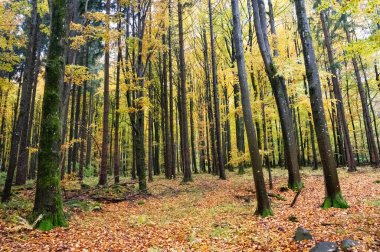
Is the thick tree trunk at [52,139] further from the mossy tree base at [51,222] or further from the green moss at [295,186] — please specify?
the green moss at [295,186]

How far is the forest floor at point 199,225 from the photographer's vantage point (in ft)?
19.1

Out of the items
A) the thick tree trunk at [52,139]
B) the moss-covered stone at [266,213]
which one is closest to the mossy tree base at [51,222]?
the thick tree trunk at [52,139]

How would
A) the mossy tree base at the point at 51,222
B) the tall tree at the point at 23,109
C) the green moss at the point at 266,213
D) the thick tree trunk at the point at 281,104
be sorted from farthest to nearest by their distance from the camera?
the thick tree trunk at the point at 281,104 → the tall tree at the point at 23,109 → the green moss at the point at 266,213 → the mossy tree base at the point at 51,222

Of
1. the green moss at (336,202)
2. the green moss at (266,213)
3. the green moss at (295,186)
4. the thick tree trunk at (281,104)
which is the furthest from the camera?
the green moss at (295,186)

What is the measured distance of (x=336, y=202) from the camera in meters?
8.01

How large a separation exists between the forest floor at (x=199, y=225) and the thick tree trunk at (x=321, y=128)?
49cm

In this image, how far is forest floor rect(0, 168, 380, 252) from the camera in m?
5.82

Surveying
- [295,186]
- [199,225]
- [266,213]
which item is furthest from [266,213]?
[295,186]

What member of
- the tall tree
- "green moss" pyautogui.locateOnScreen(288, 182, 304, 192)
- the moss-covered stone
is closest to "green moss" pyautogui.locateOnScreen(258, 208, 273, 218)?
the moss-covered stone

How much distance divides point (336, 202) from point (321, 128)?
2.29m

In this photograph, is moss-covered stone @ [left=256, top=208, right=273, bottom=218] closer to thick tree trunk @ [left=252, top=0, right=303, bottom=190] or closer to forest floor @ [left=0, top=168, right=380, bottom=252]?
forest floor @ [left=0, top=168, right=380, bottom=252]

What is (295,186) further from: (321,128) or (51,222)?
(51,222)

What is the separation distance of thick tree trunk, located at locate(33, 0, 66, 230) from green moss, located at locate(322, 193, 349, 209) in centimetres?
772

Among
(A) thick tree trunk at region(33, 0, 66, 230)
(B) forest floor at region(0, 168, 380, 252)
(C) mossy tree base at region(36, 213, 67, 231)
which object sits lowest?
(B) forest floor at region(0, 168, 380, 252)
